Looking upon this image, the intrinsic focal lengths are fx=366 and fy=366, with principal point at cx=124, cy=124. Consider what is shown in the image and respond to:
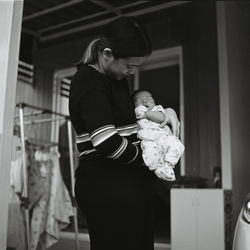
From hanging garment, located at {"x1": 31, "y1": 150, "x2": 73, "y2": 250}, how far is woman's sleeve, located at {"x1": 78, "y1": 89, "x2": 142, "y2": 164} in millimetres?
2264

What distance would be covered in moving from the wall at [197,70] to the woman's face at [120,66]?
8.20ft

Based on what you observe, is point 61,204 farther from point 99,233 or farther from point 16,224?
point 99,233

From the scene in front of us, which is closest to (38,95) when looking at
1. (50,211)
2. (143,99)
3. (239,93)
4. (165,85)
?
(165,85)

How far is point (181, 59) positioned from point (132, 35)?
2.86 m

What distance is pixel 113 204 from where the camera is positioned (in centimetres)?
105

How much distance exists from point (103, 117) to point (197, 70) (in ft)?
9.39

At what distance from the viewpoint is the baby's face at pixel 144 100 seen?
1.31 meters

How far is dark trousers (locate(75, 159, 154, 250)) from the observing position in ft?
3.47

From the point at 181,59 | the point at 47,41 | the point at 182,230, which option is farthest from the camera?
the point at 47,41

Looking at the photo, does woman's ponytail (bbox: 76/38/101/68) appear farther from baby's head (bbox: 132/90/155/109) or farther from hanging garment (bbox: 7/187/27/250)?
hanging garment (bbox: 7/187/27/250)

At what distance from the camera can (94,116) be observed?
39.5 inches

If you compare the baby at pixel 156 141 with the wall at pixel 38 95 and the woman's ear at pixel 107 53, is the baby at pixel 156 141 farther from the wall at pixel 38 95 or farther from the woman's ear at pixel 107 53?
the wall at pixel 38 95

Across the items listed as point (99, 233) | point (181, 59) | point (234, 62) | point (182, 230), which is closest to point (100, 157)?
point (99, 233)

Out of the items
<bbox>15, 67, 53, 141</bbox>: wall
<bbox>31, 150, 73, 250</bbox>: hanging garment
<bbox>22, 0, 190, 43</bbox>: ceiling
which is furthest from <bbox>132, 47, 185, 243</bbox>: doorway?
<bbox>15, 67, 53, 141</bbox>: wall
